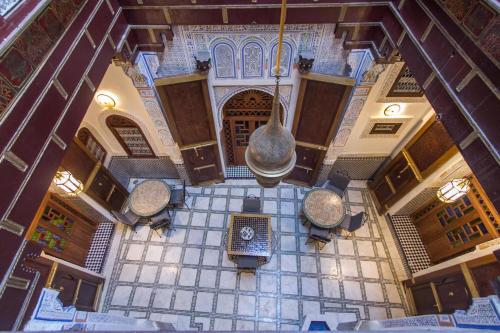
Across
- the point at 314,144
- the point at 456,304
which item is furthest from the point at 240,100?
the point at 456,304

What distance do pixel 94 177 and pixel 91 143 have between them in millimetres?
572

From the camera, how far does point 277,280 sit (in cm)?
362

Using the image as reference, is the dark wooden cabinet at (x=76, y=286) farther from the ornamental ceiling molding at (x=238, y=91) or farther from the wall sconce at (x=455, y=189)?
the wall sconce at (x=455, y=189)

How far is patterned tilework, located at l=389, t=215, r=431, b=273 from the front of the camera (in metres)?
3.75

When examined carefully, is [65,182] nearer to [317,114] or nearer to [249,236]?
[249,236]

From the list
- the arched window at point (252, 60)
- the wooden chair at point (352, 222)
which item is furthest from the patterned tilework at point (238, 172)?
the arched window at point (252, 60)

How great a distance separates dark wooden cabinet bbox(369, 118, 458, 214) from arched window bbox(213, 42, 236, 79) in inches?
103

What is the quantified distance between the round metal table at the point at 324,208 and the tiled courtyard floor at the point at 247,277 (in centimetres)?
55

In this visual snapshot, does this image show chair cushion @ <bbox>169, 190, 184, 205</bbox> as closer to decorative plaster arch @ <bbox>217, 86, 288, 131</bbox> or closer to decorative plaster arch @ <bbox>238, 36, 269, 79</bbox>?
decorative plaster arch @ <bbox>217, 86, 288, 131</bbox>

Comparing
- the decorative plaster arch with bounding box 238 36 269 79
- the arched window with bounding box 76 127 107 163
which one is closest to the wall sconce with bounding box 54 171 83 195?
the arched window with bounding box 76 127 107 163

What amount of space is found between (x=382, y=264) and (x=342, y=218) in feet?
3.41

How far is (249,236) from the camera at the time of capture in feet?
11.5

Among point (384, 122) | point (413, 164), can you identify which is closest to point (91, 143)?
point (384, 122)

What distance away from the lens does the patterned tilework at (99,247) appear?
12.3 ft
